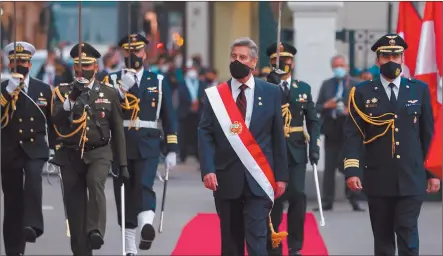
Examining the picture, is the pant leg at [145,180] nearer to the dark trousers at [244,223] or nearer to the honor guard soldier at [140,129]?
the honor guard soldier at [140,129]

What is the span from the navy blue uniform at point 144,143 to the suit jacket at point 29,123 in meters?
0.69

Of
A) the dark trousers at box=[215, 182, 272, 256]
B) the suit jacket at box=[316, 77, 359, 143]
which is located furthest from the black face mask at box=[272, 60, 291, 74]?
the suit jacket at box=[316, 77, 359, 143]

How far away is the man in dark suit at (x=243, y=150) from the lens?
36.1 ft

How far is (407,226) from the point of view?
444 inches

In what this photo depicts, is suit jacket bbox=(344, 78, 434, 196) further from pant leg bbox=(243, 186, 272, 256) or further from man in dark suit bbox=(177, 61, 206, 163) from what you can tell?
man in dark suit bbox=(177, 61, 206, 163)

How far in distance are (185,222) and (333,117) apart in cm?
229

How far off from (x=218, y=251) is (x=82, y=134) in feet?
8.05

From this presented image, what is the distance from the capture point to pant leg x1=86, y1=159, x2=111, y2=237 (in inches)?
499

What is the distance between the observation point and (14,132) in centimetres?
1352

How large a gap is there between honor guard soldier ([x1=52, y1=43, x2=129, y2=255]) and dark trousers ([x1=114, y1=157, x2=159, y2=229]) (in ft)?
2.66

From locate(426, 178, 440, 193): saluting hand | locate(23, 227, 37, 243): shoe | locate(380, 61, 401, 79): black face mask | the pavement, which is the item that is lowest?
the pavement

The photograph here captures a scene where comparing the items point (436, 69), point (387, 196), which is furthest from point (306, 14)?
point (387, 196)

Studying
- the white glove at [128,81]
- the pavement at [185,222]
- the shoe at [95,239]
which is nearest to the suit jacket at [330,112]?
the pavement at [185,222]

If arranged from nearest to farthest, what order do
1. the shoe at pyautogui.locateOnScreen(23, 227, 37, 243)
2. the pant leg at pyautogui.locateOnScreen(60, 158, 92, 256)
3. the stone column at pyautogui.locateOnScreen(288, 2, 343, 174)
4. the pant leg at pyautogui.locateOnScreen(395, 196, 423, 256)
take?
1. the pant leg at pyautogui.locateOnScreen(395, 196, 423, 256)
2. the pant leg at pyautogui.locateOnScreen(60, 158, 92, 256)
3. the shoe at pyautogui.locateOnScreen(23, 227, 37, 243)
4. the stone column at pyautogui.locateOnScreen(288, 2, 343, 174)
